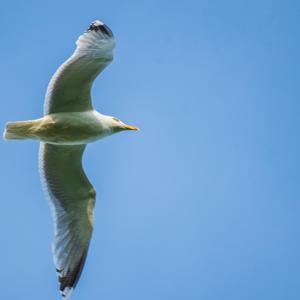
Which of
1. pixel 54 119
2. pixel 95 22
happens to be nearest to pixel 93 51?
pixel 95 22

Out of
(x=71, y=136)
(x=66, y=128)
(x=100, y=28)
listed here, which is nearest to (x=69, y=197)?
(x=71, y=136)

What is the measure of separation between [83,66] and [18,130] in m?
1.41

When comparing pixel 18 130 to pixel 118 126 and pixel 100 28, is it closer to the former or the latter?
pixel 118 126

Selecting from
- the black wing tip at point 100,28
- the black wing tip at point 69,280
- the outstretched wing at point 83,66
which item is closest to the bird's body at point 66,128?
the outstretched wing at point 83,66

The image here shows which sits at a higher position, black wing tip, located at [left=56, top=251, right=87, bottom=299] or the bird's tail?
the bird's tail

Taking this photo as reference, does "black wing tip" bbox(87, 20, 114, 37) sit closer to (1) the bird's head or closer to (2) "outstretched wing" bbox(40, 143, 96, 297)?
(1) the bird's head

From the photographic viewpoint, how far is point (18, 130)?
10242 mm

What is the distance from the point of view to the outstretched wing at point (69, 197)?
10.9 meters

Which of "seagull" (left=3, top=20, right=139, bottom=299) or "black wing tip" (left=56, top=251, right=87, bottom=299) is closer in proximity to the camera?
"seagull" (left=3, top=20, right=139, bottom=299)

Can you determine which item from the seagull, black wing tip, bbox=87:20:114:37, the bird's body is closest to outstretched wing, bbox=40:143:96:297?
the seagull

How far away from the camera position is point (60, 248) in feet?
35.6

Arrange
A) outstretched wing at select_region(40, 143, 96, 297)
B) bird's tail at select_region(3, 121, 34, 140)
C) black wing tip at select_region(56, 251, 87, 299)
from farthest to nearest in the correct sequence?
outstretched wing at select_region(40, 143, 96, 297)
black wing tip at select_region(56, 251, 87, 299)
bird's tail at select_region(3, 121, 34, 140)

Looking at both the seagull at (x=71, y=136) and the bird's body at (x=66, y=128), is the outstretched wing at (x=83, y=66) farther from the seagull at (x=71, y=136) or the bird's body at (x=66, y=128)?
the bird's body at (x=66, y=128)

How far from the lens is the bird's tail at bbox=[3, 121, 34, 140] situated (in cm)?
1021
